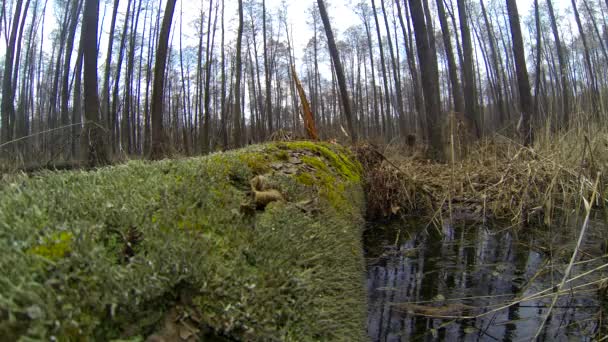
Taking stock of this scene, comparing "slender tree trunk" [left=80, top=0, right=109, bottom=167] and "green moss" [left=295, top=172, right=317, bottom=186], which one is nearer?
"green moss" [left=295, top=172, right=317, bottom=186]

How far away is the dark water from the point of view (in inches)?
74.8

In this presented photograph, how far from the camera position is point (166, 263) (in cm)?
98

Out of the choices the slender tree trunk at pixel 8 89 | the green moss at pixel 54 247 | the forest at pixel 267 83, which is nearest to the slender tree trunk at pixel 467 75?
the forest at pixel 267 83

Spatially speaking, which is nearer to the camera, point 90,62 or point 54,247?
point 54,247

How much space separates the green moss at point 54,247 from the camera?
86 centimetres

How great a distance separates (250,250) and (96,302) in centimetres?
Answer: 57

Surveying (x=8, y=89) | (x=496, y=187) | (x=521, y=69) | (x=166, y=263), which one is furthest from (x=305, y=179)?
(x=8, y=89)

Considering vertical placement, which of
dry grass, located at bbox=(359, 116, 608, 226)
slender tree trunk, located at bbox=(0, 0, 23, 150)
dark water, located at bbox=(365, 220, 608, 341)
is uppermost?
slender tree trunk, located at bbox=(0, 0, 23, 150)

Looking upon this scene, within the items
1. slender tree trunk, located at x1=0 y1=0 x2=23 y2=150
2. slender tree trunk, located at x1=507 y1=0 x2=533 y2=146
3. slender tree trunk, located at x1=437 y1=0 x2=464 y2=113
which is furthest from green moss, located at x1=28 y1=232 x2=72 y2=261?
slender tree trunk, located at x1=0 y1=0 x2=23 y2=150

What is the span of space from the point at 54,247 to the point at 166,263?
265 millimetres

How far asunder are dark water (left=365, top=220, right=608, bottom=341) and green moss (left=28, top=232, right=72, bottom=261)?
156cm

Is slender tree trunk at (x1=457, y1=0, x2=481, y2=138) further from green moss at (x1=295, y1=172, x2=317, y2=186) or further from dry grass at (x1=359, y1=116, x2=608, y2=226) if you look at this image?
green moss at (x1=295, y1=172, x2=317, y2=186)

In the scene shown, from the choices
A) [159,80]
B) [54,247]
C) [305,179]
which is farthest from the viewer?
[159,80]

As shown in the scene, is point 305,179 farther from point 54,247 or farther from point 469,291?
point 54,247
